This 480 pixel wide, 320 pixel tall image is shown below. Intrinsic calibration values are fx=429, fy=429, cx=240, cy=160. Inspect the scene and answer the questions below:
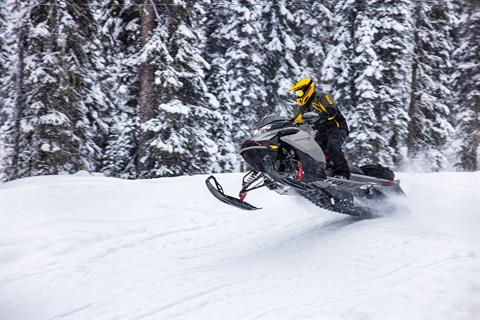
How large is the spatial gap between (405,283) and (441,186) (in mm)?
5009

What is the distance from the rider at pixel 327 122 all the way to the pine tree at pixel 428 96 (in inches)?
665

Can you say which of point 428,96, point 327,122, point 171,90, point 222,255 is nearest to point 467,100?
point 428,96

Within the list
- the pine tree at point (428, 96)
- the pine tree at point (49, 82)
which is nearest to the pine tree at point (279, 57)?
the pine tree at point (428, 96)

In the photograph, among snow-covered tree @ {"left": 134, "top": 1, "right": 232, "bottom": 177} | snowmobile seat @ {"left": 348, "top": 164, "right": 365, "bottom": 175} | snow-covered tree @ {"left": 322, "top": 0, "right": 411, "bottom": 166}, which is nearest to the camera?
snowmobile seat @ {"left": 348, "top": 164, "right": 365, "bottom": 175}

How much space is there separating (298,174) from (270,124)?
2.54ft

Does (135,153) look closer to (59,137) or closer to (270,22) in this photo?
(59,137)

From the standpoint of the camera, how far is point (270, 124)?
5738 millimetres

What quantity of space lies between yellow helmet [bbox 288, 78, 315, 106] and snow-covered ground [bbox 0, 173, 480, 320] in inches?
82.1

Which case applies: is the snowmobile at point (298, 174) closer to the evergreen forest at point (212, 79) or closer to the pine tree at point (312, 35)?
the evergreen forest at point (212, 79)

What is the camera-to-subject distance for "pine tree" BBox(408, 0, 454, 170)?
22281 millimetres

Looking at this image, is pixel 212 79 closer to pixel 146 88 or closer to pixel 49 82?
pixel 146 88

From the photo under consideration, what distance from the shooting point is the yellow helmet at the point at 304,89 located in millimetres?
6168

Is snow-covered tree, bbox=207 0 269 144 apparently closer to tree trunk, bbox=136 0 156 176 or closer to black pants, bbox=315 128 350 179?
tree trunk, bbox=136 0 156 176

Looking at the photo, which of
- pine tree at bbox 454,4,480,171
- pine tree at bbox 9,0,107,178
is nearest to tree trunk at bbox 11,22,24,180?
pine tree at bbox 9,0,107,178
